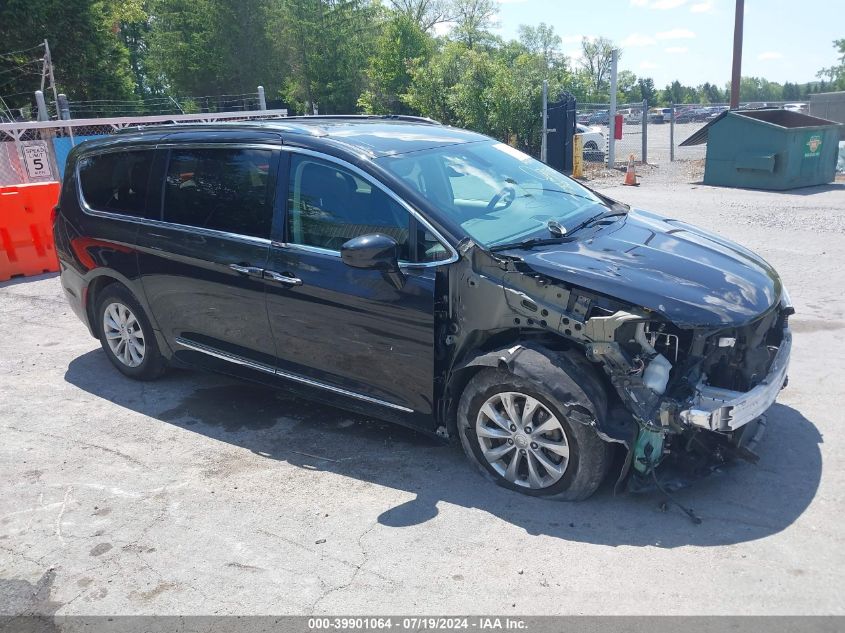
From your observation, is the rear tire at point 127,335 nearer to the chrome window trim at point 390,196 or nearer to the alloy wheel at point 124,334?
the alloy wheel at point 124,334

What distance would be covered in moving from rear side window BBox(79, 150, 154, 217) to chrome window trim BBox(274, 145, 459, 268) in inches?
56.5

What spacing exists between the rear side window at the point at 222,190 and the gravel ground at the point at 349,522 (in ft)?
4.53

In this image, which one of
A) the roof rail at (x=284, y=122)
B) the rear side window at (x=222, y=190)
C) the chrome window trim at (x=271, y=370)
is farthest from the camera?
the roof rail at (x=284, y=122)

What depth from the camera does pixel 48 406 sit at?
5.50 meters

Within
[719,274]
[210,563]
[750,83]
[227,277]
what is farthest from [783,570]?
[750,83]

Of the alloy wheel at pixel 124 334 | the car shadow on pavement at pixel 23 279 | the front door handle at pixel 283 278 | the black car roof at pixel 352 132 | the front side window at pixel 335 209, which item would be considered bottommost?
the car shadow on pavement at pixel 23 279

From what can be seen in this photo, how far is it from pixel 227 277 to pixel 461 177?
1639mm

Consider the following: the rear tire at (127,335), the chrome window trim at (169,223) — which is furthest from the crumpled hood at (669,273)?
the rear tire at (127,335)

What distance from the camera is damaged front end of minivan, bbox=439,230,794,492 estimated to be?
3.53 metres

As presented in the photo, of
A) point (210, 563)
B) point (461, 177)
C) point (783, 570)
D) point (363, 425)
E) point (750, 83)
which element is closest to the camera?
point (783, 570)

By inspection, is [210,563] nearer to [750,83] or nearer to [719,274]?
[719,274]

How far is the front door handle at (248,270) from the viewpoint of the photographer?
4.57 meters

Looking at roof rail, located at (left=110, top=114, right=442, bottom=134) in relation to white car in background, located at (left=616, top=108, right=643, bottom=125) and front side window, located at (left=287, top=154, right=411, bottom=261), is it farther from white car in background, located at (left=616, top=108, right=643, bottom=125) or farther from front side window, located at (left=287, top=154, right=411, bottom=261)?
white car in background, located at (left=616, top=108, right=643, bottom=125)

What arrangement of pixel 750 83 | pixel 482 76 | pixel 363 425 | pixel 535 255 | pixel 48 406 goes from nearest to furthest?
pixel 535 255
pixel 363 425
pixel 48 406
pixel 482 76
pixel 750 83
